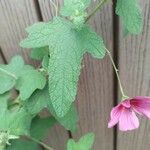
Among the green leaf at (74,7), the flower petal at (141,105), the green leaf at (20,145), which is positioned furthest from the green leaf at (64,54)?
the green leaf at (20,145)

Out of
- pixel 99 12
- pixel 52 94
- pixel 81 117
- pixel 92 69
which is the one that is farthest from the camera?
pixel 81 117

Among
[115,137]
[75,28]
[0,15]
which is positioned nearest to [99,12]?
[75,28]

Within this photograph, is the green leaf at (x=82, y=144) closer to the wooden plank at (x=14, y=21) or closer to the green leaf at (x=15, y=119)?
the green leaf at (x=15, y=119)

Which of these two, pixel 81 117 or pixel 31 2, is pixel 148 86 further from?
pixel 31 2

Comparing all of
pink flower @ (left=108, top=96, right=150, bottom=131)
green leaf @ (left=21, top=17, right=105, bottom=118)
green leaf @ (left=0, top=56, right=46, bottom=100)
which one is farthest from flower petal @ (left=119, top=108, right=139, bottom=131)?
green leaf @ (left=0, top=56, right=46, bottom=100)

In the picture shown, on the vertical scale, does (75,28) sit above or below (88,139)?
above

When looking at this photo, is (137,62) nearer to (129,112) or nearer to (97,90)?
(97,90)
